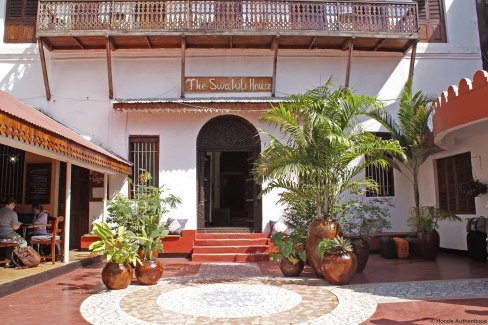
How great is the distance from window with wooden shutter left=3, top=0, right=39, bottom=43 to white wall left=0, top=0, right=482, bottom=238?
233mm

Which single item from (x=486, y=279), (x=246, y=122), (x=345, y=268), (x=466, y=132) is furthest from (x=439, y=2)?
(x=345, y=268)

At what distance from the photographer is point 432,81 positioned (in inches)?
478

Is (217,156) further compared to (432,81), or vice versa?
(217,156)

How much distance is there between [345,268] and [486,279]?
257 cm

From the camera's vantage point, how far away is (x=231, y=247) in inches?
402

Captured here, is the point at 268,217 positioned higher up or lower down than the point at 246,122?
lower down

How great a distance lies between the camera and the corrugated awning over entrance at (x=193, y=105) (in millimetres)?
10859

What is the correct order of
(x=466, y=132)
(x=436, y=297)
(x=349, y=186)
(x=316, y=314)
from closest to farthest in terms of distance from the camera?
(x=316, y=314) < (x=436, y=297) < (x=349, y=186) < (x=466, y=132)

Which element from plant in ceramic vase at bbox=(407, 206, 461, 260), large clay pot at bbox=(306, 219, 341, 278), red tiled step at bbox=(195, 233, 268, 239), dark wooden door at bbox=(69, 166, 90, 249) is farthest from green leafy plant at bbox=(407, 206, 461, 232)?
dark wooden door at bbox=(69, 166, 90, 249)

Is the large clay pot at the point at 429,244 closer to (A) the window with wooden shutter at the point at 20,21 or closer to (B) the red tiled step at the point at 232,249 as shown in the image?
(B) the red tiled step at the point at 232,249

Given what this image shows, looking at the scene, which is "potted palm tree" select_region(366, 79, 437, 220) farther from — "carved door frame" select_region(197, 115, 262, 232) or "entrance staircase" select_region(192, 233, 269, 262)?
"entrance staircase" select_region(192, 233, 269, 262)

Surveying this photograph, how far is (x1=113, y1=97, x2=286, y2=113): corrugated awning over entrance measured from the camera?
10859 millimetres

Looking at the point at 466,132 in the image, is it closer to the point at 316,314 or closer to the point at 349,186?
the point at 349,186

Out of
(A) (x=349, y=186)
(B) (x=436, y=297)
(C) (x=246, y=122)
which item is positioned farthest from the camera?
(C) (x=246, y=122)
